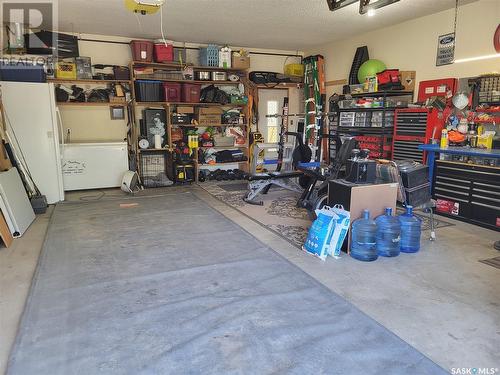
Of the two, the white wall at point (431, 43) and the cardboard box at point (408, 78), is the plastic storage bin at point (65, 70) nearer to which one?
the white wall at point (431, 43)

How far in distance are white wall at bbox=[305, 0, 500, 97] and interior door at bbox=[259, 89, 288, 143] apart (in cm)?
157

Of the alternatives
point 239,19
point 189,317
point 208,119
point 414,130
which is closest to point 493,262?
point 414,130

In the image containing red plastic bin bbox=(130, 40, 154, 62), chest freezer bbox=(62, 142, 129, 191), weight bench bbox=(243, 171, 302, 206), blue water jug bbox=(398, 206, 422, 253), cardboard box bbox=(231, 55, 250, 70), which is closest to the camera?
blue water jug bbox=(398, 206, 422, 253)

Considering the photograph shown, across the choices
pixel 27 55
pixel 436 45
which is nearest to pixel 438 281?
pixel 436 45

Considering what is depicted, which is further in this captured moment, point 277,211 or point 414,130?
point 414,130

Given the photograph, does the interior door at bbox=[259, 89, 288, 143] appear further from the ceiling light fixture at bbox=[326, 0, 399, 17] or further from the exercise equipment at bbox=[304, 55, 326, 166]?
the ceiling light fixture at bbox=[326, 0, 399, 17]

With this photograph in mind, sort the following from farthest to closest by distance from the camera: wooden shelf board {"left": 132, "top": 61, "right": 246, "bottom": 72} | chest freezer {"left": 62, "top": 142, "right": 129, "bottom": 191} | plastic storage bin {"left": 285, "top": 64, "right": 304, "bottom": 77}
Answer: plastic storage bin {"left": 285, "top": 64, "right": 304, "bottom": 77} → wooden shelf board {"left": 132, "top": 61, "right": 246, "bottom": 72} → chest freezer {"left": 62, "top": 142, "right": 129, "bottom": 191}

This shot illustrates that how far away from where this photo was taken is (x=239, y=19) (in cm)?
549

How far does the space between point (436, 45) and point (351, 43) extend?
1.84 meters

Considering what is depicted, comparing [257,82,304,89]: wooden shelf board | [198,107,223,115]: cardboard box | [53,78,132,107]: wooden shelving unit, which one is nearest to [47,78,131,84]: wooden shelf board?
[53,78,132,107]: wooden shelving unit

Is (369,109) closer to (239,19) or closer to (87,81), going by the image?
→ (239,19)

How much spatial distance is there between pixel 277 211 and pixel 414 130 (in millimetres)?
2351

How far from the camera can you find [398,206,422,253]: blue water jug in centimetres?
347

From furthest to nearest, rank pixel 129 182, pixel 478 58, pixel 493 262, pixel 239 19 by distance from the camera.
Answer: pixel 129 182 → pixel 239 19 → pixel 478 58 → pixel 493 262
